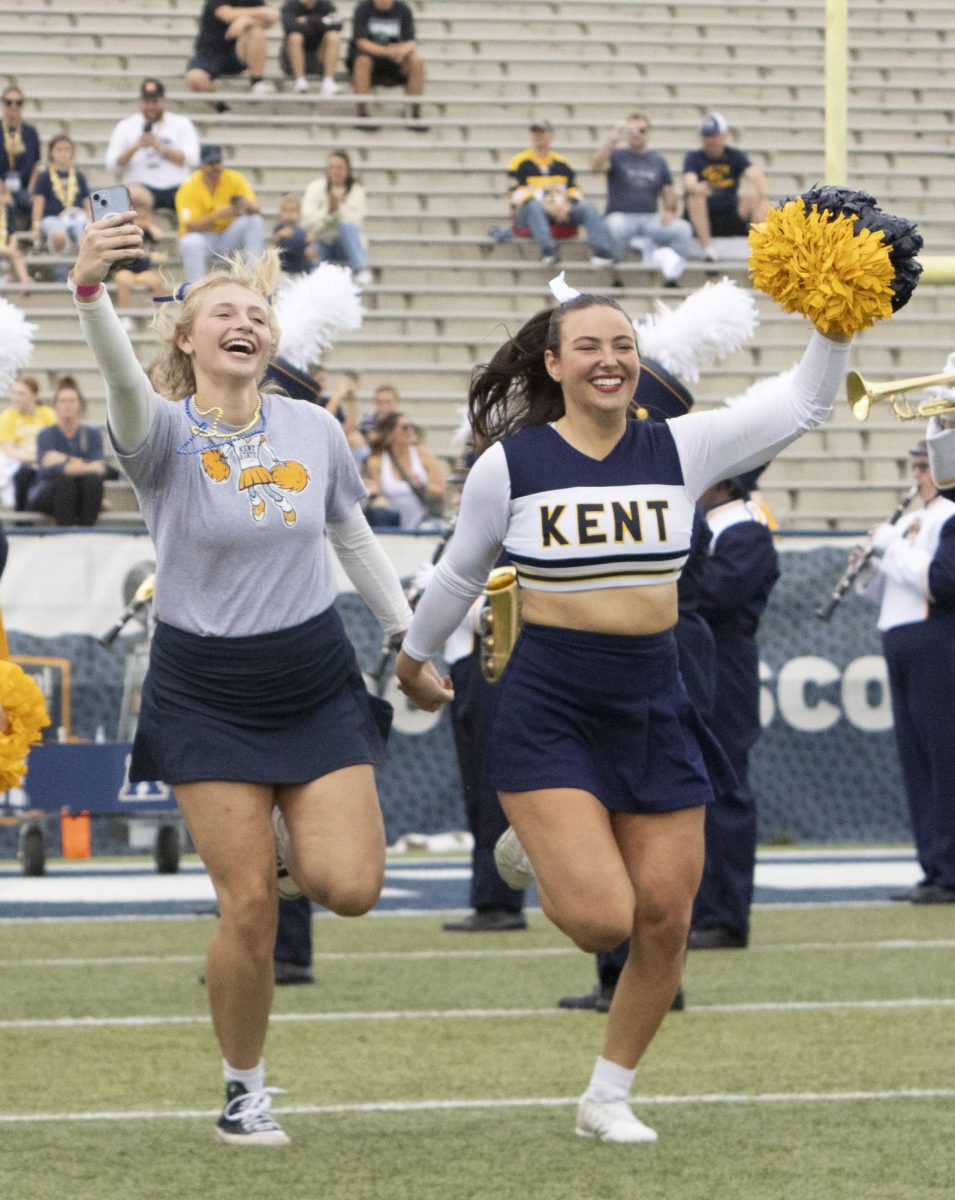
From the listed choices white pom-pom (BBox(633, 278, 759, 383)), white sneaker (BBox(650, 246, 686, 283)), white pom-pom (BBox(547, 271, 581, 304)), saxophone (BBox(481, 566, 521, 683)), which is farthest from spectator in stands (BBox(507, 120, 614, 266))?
white pom-pom (BBox(547, 271, 581, 304))

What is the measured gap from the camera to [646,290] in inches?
688

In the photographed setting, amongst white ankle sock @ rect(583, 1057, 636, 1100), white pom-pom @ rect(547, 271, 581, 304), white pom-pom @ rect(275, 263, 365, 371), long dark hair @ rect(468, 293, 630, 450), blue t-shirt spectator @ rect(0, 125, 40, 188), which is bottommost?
white ankle sock @ rect(583, 1057, 636, 1100)

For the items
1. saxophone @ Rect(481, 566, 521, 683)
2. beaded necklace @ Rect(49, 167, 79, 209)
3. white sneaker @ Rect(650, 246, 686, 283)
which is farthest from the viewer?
white sneaker @ Rect(650, 246, 686, 283)

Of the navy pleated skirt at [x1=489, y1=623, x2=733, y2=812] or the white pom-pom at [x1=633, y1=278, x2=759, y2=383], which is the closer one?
the navy pleated skirt at [x1=489, y1=623, x2=733, y2=812]

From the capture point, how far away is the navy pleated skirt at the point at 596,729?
4758mm

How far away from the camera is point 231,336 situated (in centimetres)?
491

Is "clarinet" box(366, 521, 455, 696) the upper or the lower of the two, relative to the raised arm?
lower

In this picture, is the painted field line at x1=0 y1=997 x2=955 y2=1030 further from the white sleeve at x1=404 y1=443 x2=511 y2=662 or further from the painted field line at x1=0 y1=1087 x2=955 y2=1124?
the white sleeve at x1=404 y1=443 x2=511 y2=662

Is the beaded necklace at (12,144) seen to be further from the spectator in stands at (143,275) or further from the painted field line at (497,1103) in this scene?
the painted field line at (497,1103)

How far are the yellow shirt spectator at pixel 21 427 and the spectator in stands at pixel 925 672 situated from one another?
580 cm

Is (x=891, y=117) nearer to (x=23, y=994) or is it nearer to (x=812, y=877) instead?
(x=812, y=877)

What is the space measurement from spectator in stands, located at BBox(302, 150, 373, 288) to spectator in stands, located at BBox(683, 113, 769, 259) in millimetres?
2578

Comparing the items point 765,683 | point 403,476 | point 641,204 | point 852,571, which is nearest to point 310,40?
point 641,204

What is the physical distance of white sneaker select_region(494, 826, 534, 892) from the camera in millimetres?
5078
